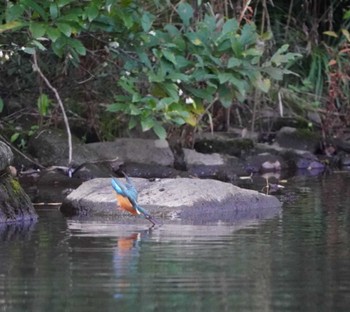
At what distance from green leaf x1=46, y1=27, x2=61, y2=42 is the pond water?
1442 mm

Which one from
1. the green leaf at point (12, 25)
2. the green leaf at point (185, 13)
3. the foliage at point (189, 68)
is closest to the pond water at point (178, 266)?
the foliage at point (189, 68)

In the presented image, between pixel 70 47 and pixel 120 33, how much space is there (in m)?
0.62


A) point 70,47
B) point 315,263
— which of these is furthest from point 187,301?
point 70,47

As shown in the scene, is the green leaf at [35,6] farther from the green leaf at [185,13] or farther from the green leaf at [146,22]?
the green leaf at [185,13]

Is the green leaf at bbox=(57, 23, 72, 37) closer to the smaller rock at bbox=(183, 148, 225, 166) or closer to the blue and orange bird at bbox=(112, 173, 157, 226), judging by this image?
the blue and orange bird at bbox=(112, 173, 157, 226)

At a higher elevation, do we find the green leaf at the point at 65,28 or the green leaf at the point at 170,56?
the green leaf at the point at 65,28

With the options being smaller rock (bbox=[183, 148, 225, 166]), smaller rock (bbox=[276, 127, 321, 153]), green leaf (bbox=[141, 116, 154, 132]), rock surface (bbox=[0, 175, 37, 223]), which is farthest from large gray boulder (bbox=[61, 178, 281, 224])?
smaller rock (bbox=[276, 127, 321, 153])

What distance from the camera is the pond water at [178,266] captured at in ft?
18.5

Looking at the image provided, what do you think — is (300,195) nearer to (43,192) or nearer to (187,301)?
(43,192)

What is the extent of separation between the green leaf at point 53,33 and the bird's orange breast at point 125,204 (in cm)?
133

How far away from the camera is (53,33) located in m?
8.76

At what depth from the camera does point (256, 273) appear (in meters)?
6.46

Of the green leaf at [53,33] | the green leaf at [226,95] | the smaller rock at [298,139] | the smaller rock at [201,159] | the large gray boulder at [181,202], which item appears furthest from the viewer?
the smaller rock at [298,139]

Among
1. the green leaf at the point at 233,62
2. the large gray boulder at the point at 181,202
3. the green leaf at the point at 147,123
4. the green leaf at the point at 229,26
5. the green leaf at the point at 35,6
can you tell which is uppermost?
the green leaf at the point at 35,6
